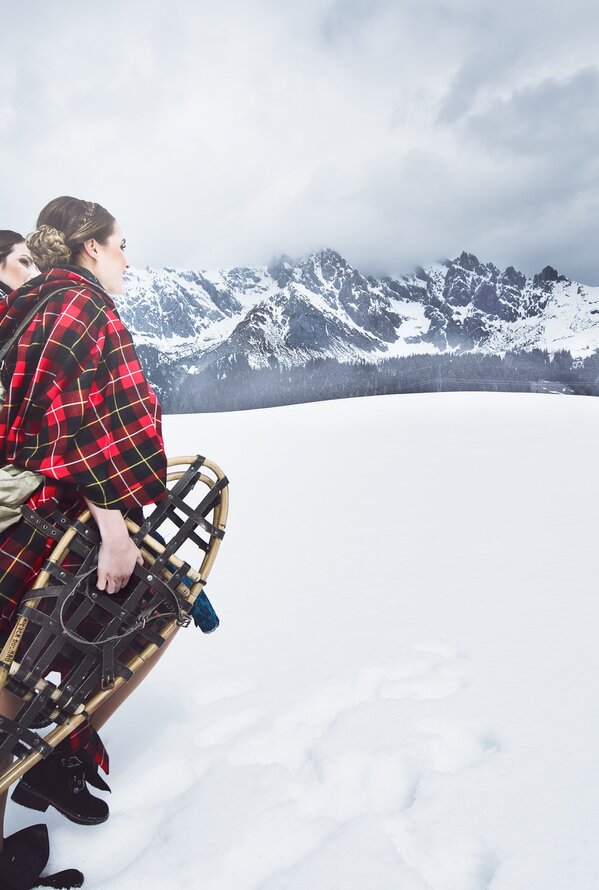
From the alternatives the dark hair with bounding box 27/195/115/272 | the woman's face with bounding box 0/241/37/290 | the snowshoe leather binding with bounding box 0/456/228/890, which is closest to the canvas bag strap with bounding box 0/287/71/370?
the dark hair with bounding box 27/195/115/272

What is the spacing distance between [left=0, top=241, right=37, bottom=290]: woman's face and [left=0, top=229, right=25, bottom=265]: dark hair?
16 millimetres

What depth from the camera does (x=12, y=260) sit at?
280 centimetres

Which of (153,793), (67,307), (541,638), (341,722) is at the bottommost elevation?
(153,793)

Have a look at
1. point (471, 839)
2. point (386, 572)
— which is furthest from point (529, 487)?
point (471, 839)

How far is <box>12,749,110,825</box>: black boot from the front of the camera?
6.45 ft

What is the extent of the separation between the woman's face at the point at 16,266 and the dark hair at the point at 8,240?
2 centimetres

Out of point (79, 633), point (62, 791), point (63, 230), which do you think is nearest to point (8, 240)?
point (63, 230)

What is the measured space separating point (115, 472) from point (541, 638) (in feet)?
7.22

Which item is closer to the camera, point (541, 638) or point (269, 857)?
point (269, 857)

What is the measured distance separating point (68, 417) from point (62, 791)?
4.45ft

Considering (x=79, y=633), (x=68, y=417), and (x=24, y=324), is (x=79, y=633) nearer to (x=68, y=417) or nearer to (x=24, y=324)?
(x=68, y=417)

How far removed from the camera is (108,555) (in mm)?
1810

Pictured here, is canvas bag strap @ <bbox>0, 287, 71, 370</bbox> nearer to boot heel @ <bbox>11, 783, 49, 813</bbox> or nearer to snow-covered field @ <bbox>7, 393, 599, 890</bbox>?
boot heel @ <bbox>11, 783, 49, 813</bbox>

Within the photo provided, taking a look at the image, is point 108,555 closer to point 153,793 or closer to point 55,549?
point 55,549
